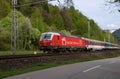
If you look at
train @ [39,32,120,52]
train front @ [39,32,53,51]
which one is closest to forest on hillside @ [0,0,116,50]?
train @ [39,32,120,52]

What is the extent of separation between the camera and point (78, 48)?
63.9 metres

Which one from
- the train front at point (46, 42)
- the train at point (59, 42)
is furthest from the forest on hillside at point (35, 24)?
the train front at point (46, 42)

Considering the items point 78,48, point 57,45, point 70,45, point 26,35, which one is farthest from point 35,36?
point 57,45

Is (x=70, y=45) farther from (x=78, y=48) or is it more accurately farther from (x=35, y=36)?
(x=35, y=36)

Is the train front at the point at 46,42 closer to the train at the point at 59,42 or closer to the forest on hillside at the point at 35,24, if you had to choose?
the train at the point at 59,42

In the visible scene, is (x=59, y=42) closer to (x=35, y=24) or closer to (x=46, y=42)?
(x=46, y=42)

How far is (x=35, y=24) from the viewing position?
4112 inches

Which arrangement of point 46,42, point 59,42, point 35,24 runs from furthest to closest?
point 35,24
point 59,42
point 46,42

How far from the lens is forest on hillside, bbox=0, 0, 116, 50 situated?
8325cm

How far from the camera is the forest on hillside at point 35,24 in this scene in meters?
83.2

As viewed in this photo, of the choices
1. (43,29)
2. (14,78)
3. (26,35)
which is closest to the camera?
(14,78)

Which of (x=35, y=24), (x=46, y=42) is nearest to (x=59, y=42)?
(x=46, y=42)

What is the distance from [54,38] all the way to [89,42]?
25202 mm

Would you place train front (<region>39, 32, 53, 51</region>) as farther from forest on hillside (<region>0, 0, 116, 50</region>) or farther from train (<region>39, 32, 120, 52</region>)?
forest on hillside (<region>0, 0, 116, 50</region>)
